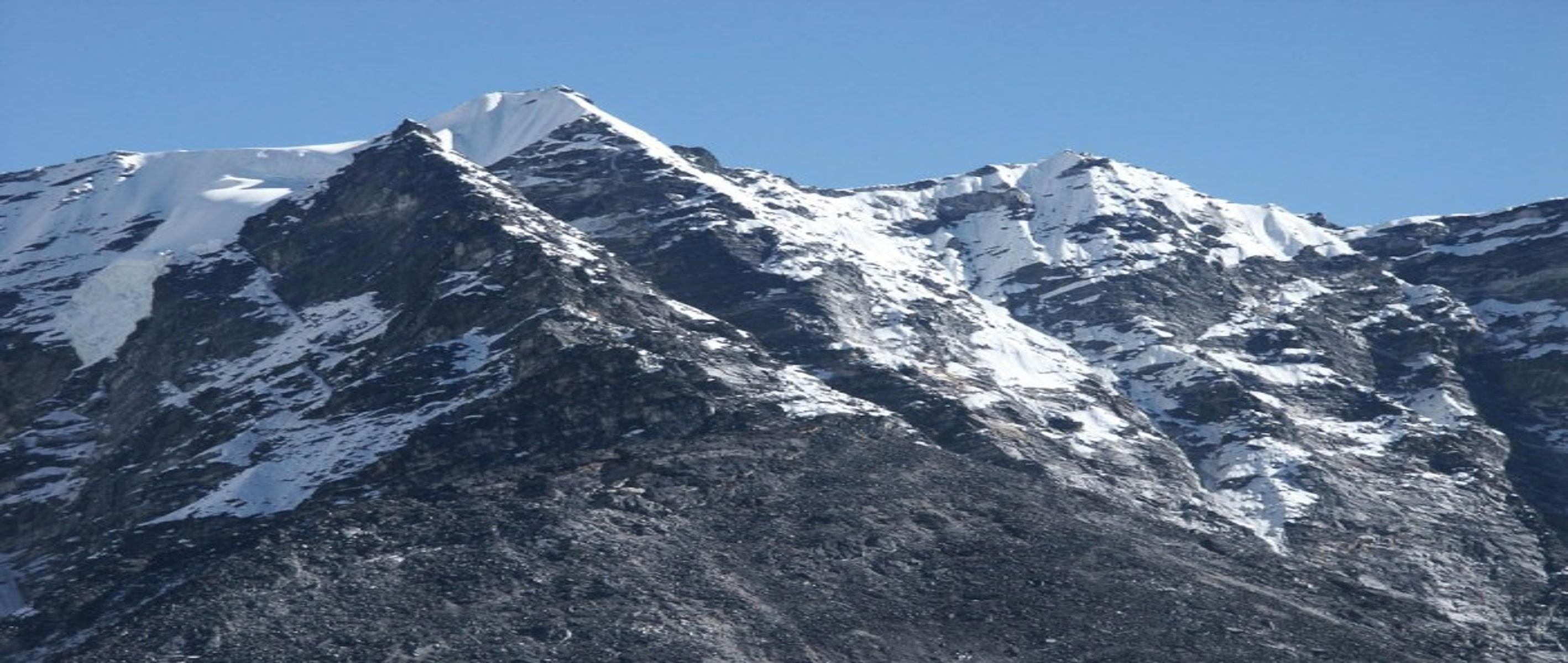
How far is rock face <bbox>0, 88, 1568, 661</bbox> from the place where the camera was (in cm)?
12506

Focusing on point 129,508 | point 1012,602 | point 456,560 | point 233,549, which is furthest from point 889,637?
point 129,508

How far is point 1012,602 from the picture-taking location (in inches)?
5039

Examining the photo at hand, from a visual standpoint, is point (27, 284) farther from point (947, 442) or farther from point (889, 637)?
point (889, 637)

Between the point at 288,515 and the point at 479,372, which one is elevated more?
the point at 479,372

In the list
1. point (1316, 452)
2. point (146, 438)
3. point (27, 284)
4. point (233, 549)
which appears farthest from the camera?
point (27, 284)

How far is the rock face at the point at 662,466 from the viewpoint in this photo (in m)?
125

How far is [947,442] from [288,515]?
4554cm

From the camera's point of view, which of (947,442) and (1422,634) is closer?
(1422,634)

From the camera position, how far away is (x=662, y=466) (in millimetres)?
141875

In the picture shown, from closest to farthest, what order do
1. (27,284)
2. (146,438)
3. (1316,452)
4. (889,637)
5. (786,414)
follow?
(889,637)
(786,414)
(146,438)
(1316,452)
(27,284)

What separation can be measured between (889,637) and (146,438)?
60.2m

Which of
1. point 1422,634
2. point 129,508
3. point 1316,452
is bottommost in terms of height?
point 129,508

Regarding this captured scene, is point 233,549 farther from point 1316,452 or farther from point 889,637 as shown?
point 1316,452

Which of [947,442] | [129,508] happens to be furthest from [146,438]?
[947,442]
